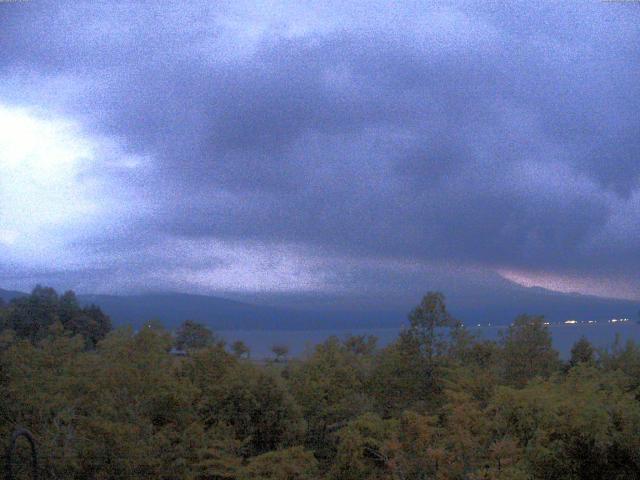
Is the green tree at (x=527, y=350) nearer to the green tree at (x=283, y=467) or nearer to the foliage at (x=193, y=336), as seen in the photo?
the green tree at (x=283, y=467)

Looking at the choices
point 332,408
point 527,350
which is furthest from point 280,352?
point 527,350

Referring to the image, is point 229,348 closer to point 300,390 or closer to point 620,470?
point 300,390

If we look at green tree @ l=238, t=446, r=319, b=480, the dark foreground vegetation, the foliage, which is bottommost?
green tree @ l=238, t=446, r=319, b=480

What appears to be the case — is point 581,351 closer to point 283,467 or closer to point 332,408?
point 332,408

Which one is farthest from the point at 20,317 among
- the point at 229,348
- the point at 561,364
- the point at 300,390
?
the point at 561,364

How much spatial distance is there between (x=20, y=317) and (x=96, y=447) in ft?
101

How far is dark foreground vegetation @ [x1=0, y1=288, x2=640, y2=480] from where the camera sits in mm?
11750

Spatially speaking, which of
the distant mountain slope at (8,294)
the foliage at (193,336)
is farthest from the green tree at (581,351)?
the distant mountain slope at (8,294)

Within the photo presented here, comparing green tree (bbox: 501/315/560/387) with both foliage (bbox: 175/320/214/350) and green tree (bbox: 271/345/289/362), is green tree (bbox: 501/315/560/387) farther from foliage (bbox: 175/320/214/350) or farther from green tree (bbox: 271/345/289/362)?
foliage (bbox: 175/320/214/350)

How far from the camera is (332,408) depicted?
624 inches

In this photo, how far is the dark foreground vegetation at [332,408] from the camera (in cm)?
1175

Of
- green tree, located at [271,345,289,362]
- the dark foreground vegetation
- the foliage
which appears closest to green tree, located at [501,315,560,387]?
the dark foreground vegetation

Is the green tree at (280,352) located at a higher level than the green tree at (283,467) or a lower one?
higher

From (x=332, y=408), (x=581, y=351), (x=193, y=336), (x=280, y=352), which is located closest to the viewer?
(x=332, y=408)
